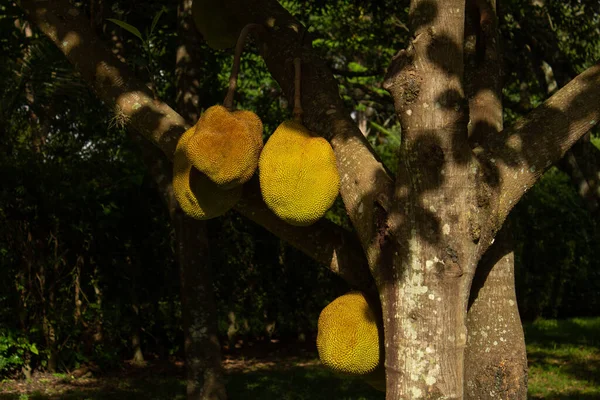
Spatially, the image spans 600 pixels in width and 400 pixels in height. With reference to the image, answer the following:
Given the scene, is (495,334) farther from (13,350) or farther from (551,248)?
(551,248)

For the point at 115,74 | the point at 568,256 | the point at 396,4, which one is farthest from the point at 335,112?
the point at 568,256

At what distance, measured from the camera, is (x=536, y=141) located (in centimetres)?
188

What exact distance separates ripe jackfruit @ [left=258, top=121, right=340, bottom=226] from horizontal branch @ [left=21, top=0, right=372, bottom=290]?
115mm

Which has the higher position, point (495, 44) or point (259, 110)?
point (259, 110)

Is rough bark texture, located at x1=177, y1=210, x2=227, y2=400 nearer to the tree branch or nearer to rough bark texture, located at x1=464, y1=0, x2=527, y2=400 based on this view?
the tree branch

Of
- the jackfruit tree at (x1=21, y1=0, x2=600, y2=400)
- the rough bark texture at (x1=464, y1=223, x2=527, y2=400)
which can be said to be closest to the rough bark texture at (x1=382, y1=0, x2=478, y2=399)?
the jackfruit tree at (x1=21, y1=0, x2=600, y2=400)

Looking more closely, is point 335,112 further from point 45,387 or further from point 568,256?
point 568,256

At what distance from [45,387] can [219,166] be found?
489 centimetres

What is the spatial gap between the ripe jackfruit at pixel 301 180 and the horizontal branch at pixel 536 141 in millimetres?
401

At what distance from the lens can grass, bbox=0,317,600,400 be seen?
5.79m

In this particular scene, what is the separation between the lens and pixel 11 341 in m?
6.23

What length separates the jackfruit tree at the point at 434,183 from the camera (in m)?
1.66

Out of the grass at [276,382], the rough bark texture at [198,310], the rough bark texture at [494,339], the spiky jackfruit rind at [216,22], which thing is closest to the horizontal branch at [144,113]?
the rough bark texture at [494,339]

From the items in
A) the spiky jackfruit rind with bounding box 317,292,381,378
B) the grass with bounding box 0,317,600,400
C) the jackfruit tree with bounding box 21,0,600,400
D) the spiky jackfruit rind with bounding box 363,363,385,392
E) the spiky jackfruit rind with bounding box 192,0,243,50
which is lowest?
the grass with bounding box 0,317,600,400
